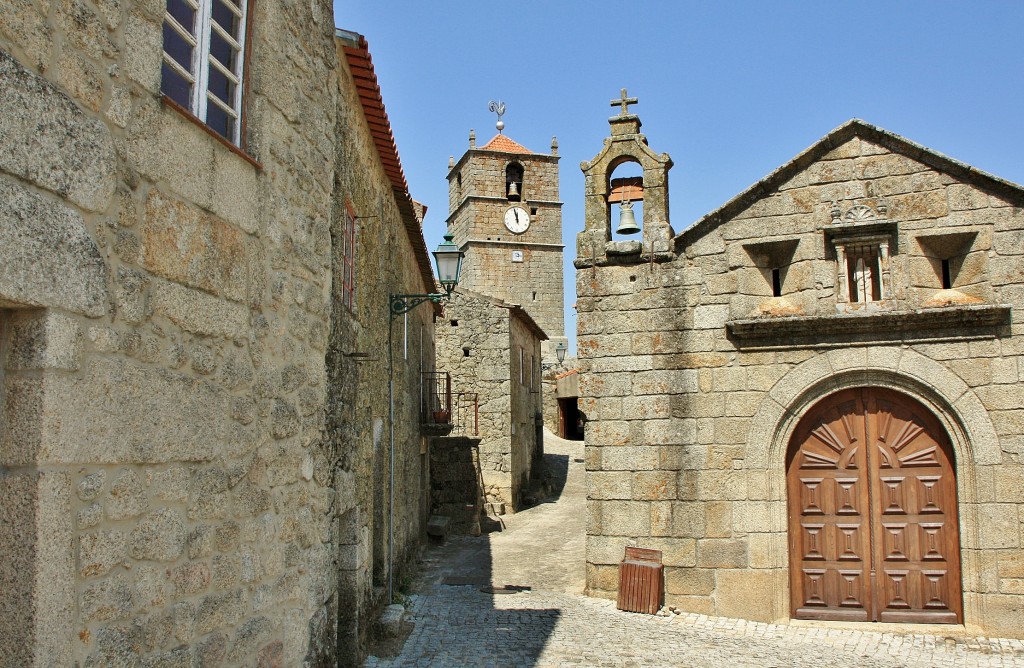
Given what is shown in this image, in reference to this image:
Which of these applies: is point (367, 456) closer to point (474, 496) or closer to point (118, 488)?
point (118, 488)

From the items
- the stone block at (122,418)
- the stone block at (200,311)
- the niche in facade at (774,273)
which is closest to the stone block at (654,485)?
the niche in facade at (774,273)

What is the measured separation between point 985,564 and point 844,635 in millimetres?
1504

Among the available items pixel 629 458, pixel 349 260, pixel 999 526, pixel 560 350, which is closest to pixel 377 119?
pixel 349 260

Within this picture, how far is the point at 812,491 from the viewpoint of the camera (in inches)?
338

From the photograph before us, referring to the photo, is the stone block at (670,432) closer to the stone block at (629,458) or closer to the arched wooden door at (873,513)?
the stone block at (629,458)

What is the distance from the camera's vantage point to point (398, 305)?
30.3 ft

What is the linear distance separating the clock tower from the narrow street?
24887 mm

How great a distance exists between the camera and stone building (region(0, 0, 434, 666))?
2.21 meters

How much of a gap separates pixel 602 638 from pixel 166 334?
19.7ft

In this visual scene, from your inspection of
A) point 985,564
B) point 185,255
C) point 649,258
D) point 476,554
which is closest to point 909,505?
point 985,564

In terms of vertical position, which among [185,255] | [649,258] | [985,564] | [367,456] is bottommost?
[985,564]

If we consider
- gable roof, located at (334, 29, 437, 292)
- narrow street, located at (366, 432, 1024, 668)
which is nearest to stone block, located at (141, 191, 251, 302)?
gable roof, located at (334, 29, 437, 292)

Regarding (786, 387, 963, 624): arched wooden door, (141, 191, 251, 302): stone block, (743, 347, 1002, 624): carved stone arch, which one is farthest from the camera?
(786, 387, 963, 624): arched wooden door

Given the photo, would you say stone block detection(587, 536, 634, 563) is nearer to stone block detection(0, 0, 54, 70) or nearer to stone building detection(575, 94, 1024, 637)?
stone building detection(575, 94, 1024, 637)
